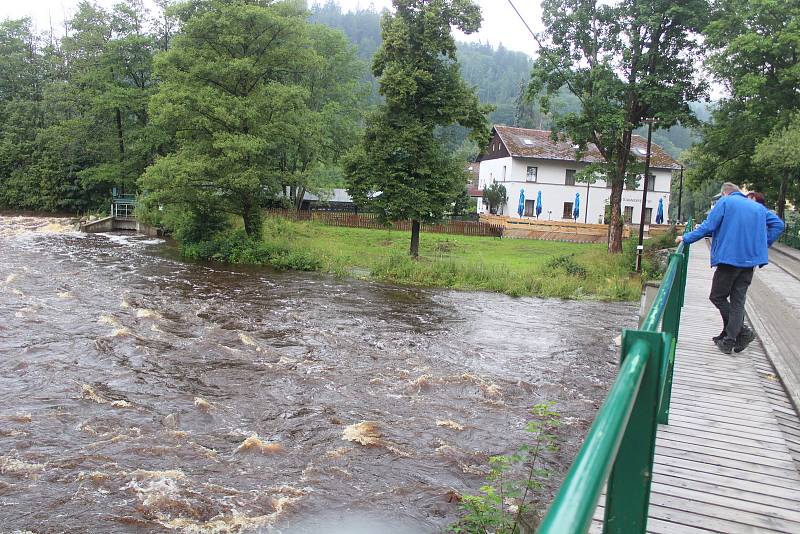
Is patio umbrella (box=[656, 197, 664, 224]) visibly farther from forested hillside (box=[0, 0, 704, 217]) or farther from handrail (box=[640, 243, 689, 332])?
handrail (box=[640, 243, 689, 332])

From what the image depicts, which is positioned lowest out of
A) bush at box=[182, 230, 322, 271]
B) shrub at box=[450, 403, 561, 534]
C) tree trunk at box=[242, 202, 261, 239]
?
shrub at box=[450, 403, 561, 534]

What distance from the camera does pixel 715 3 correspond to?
27.7 m

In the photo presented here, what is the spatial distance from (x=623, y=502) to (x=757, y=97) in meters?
33.7

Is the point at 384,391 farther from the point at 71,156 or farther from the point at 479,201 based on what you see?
the point at 479,201

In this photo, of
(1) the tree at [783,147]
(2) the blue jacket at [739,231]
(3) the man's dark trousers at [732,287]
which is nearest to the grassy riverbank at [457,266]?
(1) the tree at [783,147]

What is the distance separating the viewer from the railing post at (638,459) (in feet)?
5.54

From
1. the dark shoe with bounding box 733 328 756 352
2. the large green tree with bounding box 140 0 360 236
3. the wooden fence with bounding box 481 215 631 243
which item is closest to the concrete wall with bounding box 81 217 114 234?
the large green tree with bounding box 140 0 360 236

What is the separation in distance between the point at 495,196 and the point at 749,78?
2762cm

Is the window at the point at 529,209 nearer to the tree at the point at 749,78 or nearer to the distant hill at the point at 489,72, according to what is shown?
the tree at the point at 749,78

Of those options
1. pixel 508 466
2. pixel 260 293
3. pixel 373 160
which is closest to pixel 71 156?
pixel 373 160

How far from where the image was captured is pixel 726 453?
5.03 meters

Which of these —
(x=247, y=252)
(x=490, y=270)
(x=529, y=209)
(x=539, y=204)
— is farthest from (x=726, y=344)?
(x=529, y=209)

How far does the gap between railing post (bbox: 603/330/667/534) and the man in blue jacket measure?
6.10m

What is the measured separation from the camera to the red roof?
51.6 meters
